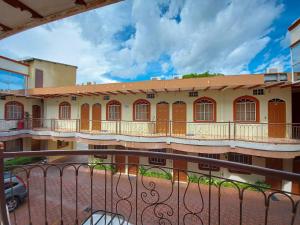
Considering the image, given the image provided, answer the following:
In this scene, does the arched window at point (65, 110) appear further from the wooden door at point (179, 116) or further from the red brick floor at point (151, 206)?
the wooden door at point (179, 116)

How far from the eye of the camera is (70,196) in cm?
922

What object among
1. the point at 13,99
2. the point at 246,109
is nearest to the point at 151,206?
the point at 246,109

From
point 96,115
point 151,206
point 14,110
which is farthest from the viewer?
point 14,110

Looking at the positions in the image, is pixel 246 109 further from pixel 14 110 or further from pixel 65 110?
pixel 14 110

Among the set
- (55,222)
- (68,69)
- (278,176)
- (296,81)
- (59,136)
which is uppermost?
(68,69)

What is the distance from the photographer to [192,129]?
11.3 m

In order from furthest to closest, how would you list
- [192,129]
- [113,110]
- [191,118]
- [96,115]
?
[96,115] → [113,110] → [191,118] → [192,129]

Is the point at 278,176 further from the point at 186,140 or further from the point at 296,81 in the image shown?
the point at 296,81

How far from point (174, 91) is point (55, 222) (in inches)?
373

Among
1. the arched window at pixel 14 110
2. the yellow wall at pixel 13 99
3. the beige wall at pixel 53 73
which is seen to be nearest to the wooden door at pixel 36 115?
the yellow wall at pixel 13 99

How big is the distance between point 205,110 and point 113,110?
6.92 meters

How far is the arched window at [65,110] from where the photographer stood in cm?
1496

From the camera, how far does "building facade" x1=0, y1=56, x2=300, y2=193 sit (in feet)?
29.9

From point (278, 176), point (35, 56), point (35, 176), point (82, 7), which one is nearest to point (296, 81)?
point (278, 176)
